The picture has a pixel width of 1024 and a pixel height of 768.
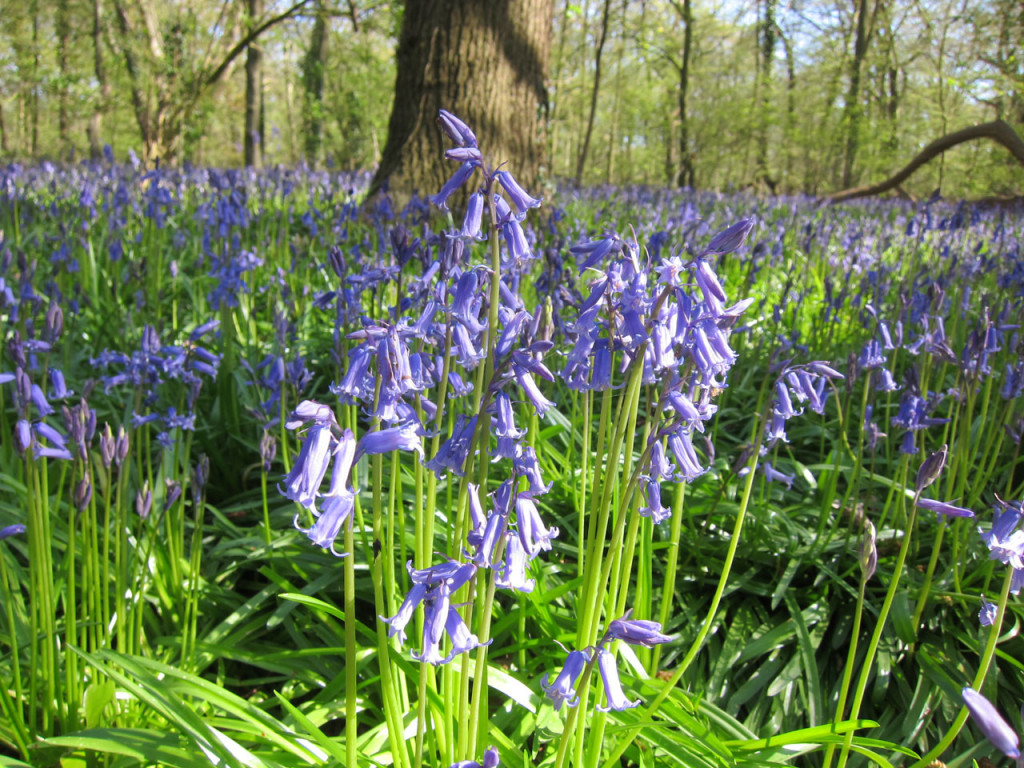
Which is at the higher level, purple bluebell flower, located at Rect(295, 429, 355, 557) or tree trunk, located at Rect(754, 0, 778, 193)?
tree trunk, located at Rect(754, 0, 778, 193)

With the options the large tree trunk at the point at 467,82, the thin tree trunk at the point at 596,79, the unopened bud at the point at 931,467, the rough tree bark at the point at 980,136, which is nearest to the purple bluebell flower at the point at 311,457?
the unopened bud at the point at 931,467

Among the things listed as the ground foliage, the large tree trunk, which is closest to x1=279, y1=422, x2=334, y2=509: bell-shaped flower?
the ground foliage

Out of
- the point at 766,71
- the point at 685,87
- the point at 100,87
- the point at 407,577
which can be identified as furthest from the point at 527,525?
the point at 766,71

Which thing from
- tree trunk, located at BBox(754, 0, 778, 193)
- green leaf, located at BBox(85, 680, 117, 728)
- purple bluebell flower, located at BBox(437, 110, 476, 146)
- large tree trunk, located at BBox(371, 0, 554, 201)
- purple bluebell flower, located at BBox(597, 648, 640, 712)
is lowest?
green leaf, located at BBox(85, 680, 117, 728)

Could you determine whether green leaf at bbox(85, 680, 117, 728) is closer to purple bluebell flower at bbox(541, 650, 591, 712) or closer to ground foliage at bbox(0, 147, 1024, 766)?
ground foliage at bbox(0, 147, 1024, 766)

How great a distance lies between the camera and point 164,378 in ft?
11.0

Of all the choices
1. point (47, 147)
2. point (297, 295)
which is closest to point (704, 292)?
point (297, 295)

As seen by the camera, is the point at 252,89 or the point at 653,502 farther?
the point at 252,89

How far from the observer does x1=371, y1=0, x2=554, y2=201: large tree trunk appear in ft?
20.4

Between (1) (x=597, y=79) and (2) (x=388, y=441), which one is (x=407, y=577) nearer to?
(2) (x=388, y=441)

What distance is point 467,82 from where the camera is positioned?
6.28 metres

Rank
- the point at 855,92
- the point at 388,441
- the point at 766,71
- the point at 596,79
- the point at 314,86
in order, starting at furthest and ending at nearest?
the point at 766,71 < the point at 855,92 < the point at 314,86 < the point at 596,79 < the point at 388,441

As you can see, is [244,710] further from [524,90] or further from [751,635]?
[524,90]

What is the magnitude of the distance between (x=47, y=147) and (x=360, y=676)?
54.7 metres
